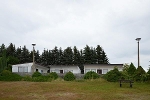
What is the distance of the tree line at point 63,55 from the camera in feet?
208

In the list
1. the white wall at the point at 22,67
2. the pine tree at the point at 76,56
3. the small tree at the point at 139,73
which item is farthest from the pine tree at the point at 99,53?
the small tree at the point at 139,73

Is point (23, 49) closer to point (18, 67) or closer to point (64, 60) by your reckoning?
point (64, 60)

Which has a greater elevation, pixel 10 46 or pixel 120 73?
pixel 10 46

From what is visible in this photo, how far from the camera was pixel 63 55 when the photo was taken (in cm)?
6681

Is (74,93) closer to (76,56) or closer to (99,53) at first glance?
(76,56)

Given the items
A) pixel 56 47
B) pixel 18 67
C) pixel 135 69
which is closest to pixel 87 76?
pixel 135 69

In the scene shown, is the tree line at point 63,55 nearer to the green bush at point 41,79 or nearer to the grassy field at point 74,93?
the green bush at point 41,79

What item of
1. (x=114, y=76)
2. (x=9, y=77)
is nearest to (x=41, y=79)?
(x=9, y=77)

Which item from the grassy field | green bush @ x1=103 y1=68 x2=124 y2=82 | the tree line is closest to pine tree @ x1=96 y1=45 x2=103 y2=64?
the tree line

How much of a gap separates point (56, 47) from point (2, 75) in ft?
130

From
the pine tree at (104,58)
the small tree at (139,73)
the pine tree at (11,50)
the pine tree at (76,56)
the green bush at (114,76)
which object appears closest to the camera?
the small tree at (139,73)

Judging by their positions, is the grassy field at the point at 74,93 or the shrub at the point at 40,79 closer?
the grassy field at the point at 74,93

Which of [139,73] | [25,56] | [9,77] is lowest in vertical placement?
[9,77]

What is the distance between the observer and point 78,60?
6525cm
